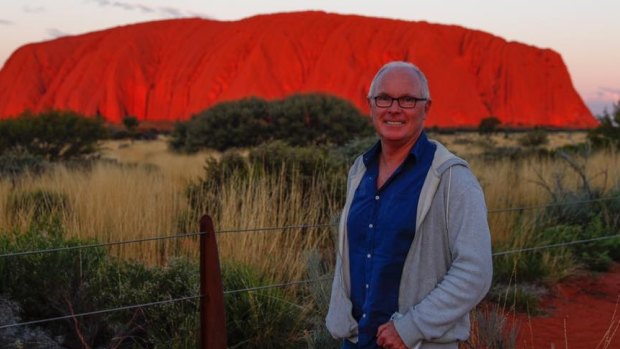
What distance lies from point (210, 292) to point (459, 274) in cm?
158

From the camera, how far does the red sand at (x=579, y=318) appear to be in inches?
211

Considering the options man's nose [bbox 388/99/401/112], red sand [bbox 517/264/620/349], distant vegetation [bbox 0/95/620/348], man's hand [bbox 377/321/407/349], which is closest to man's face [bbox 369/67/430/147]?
man's nose [bbox 388/99/401/112]

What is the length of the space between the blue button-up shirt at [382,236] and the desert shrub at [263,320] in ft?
8.52

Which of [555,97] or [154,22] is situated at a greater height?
[154,22]

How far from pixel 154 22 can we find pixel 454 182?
87758mm

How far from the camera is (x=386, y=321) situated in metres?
2.33

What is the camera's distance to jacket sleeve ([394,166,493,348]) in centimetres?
219

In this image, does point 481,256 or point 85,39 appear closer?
point 481,256

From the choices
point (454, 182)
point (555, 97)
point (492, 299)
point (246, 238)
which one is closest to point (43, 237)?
point (246, 238)

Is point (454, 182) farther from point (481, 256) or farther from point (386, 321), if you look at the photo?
point (386, 321)

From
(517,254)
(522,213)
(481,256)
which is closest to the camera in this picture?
(481,256)

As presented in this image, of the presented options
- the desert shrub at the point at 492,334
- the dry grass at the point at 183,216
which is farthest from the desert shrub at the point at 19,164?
the desert shrub at the point at 492,334

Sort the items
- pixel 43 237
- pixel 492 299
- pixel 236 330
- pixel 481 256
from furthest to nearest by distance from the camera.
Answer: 1. pixel 492 299
2. pixel 43 237
3. pixel 236 330
4. pixel 481 256

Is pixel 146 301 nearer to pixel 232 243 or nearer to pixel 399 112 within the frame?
pixel 232 243
